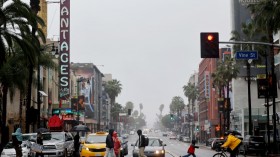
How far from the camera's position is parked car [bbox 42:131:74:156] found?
3115 cm

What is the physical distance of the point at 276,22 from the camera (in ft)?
119

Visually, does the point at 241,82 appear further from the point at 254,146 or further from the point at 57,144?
the point at 57,144

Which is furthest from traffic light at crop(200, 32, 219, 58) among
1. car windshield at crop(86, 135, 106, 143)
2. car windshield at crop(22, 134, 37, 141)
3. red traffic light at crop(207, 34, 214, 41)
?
car windshield at crop(22, 134, 37, 141)

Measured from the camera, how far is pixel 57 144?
31328 mm

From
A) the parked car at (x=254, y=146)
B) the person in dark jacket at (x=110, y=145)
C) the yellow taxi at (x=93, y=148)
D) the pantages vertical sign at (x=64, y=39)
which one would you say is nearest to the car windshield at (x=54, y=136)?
the yellow taxi at (x=93, y=148)

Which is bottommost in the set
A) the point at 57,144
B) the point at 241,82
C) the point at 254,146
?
the point at 254,146

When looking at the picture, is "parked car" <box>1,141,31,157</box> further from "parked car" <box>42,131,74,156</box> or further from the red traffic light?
the red traffic light

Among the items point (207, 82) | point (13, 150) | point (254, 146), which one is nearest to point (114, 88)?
point (207, 82)

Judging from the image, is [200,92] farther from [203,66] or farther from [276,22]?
[276,22]

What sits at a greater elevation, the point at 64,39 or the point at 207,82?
the point at 64,39

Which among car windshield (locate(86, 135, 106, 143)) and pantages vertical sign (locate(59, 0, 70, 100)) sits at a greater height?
pantages vertical sign (locate(59, 0, 70, 100))

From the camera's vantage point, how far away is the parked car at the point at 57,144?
3115 centimetres

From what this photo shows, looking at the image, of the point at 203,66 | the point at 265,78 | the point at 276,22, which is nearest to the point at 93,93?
the point at 203,66

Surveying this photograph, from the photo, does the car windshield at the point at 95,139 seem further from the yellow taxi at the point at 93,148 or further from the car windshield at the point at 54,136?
the car windshield at the point at 54,136
